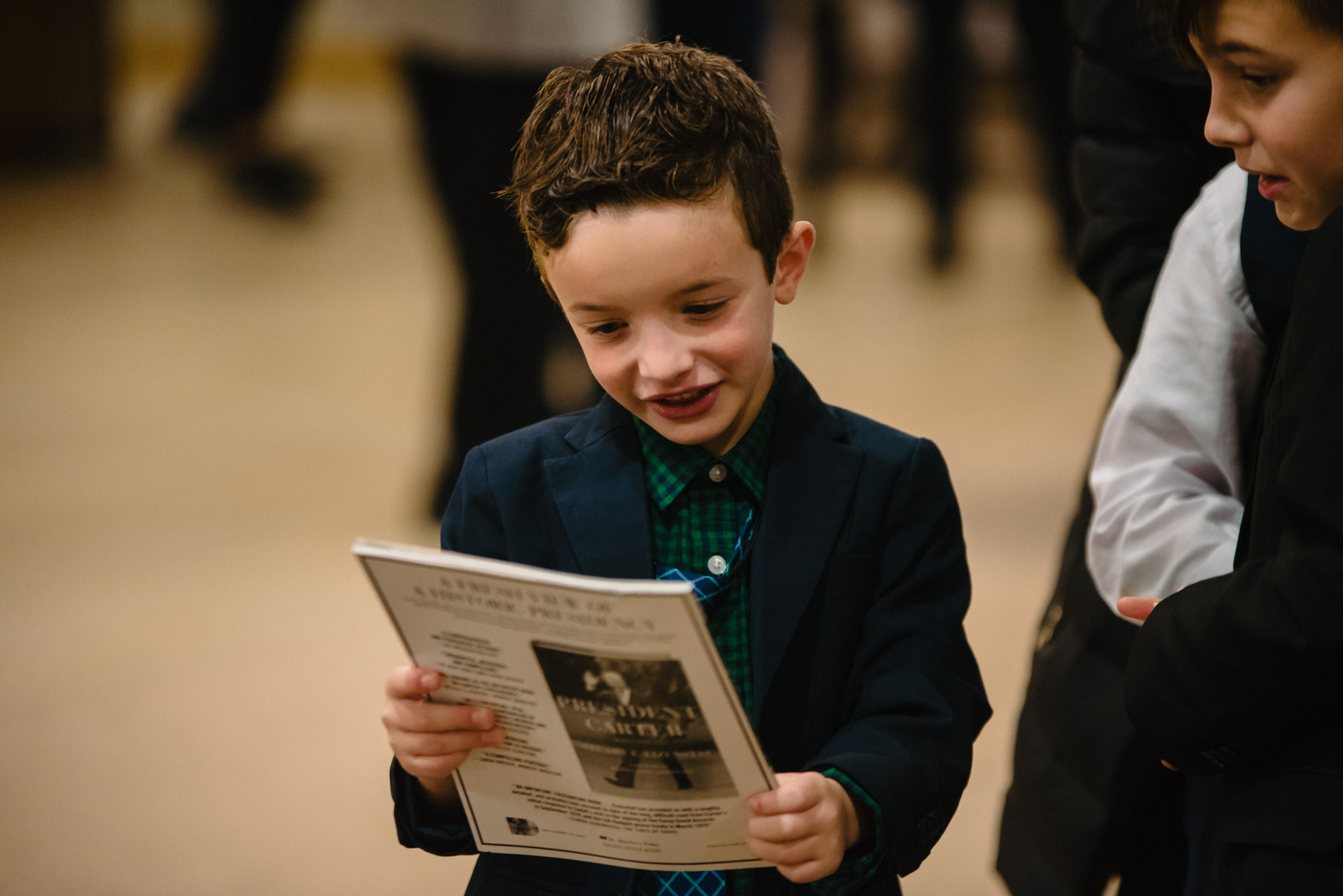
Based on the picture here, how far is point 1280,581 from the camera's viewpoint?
0.71m

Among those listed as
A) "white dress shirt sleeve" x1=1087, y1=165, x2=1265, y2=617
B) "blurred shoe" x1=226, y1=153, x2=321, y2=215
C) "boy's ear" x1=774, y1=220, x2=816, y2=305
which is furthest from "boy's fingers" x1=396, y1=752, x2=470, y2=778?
"blurred shoe" x1=226, y1=153, x2=321, y2=215

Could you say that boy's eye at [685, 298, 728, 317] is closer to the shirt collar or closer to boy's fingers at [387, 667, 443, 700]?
the shirt collar

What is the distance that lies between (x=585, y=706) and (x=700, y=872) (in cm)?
20

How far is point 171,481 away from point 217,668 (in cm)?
97

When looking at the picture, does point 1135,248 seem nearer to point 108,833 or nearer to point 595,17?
point 595,17

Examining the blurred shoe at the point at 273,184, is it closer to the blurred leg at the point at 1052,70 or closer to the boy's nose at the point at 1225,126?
the blurred leg at the point at 1052,70

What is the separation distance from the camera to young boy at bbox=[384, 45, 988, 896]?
864 millimetres

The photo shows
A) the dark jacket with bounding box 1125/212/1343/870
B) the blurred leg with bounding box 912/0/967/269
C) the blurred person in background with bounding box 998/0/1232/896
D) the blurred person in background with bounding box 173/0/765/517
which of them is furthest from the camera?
the blurred leg with bounding box 912/0/967/269

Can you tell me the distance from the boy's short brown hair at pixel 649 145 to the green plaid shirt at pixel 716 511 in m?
0.13

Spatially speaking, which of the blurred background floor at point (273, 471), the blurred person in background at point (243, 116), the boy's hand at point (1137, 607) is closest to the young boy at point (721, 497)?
the boy's hand at point (1137, 607)

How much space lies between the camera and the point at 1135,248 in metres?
1.29

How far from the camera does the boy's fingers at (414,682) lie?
2.74ft

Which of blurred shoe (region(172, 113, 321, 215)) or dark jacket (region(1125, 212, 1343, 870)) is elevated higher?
blurred shoe (region(172, 113, 321, 215))

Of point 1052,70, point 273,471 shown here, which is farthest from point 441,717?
point 273,471
